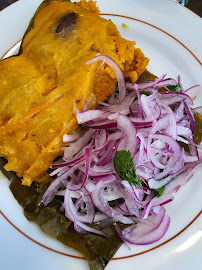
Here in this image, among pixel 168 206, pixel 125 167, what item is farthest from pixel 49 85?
pixel 168 206

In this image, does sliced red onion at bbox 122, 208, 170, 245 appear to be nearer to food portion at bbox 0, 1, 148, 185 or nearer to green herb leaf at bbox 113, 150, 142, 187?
green herb leaf at bbox 113, 150, 142, 187

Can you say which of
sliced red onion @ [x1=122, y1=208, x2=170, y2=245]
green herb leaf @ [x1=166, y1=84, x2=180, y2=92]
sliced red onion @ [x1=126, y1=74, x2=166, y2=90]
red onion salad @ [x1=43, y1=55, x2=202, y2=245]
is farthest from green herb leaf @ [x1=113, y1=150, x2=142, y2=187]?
green herb leaf @ [x1=166, y1=84, x2=180, y2=92]

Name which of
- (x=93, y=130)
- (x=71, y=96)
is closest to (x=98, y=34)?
(x=71, y=96)

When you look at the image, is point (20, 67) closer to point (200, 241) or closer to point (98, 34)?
point (98, 34)

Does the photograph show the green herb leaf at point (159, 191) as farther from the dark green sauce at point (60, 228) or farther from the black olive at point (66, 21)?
the black olive at point (66, 21)

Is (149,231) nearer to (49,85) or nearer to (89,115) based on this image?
(89,115)

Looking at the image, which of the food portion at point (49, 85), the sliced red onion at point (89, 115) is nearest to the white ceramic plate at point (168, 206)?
the food portion at point (49, 85)

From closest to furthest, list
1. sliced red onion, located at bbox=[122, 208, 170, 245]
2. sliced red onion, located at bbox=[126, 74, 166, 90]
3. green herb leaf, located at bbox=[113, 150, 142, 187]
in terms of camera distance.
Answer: green herb leaf, located at bbox=[113, 150, 142, 187]
sliced red onion, located at bbox=[122, 208, 170, 245]
sliced red onion, located at bbox=[126, 74, 166, 90]

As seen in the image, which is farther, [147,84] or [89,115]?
[147,84]
